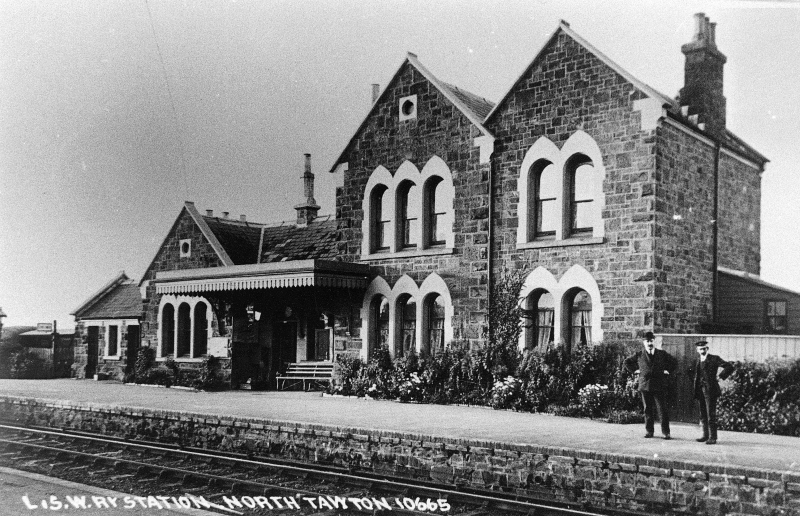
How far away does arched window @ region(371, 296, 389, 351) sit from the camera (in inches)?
789

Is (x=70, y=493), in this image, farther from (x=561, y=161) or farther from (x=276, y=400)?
(x=561, y=161)

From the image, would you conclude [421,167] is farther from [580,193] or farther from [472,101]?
[580,193]

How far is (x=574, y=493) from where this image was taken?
10.0m

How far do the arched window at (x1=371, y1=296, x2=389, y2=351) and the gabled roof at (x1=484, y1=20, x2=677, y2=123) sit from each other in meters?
5.40

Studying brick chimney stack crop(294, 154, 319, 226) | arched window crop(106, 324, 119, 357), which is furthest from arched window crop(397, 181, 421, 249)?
arched window crop(106, 324, 119, 357)

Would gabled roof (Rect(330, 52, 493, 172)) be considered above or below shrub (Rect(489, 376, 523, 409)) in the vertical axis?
above

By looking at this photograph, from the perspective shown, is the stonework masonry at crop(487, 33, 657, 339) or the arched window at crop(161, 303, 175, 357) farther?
the arched window at crop(161, 303, 175, 357)

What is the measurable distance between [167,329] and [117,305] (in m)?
4.39

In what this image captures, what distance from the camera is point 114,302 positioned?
29.8 m

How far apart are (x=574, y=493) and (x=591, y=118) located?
9.10 m

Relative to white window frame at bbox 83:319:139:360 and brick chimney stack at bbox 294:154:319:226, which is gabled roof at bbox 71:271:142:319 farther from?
brick chimney stack at bbox 294:154:319:226

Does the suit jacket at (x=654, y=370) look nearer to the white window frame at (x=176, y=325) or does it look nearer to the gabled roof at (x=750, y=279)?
the gabled roof at (x=750, y=279)

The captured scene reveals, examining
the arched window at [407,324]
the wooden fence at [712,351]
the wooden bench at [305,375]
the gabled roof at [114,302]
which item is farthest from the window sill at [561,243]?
the gabled roof at [114,302]

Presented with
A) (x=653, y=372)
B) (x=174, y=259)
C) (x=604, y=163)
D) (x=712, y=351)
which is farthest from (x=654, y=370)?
(x=174, y=259)
